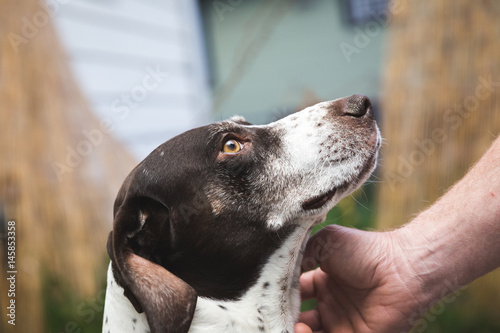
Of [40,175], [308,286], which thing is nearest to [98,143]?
[40,175]

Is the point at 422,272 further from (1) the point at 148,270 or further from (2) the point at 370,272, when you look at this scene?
(1) the point at 148,270

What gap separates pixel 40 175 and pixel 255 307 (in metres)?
2.72

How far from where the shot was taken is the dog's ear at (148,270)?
1517mm

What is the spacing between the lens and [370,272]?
1.96m

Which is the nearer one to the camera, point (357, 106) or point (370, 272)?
point (357, 106)

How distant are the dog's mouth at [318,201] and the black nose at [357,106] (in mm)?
314

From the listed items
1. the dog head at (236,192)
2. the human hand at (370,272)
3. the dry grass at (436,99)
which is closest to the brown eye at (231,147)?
the dog head at (236,192)

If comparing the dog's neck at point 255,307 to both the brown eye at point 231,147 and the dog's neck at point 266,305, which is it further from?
the brown eye at point 231,147

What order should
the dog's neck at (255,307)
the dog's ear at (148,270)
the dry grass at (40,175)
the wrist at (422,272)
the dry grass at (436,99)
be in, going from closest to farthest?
1. the dog's ear at (148,270)
2. the dog's neck at (255,307)
3. the wrist at (422,272)
4. the dry grass at (436,99)
5. the dry grass at (40,175)

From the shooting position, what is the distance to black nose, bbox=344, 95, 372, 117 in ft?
5.87

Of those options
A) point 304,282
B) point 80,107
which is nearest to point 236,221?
point 304,282

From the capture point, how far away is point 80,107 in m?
4.17

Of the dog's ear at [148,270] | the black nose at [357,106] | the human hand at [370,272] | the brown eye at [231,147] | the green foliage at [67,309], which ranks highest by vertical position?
the black nose at [357,106]

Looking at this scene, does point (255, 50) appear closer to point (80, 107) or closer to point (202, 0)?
point (202, 0)
